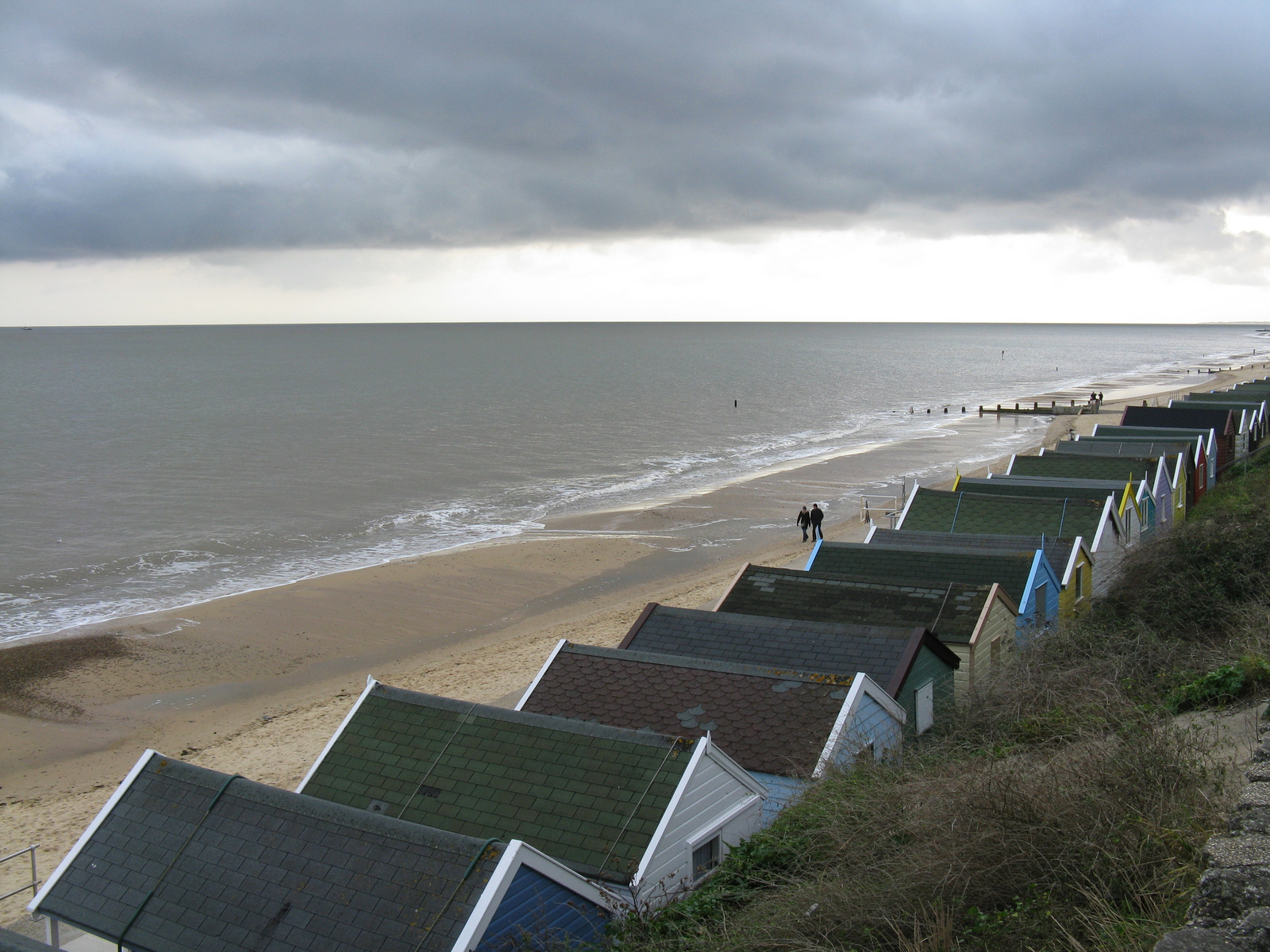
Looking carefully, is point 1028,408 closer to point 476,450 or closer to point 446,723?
point 476,450

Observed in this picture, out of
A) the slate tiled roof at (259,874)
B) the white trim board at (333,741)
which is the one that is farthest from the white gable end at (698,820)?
the white trim board at (333,741)

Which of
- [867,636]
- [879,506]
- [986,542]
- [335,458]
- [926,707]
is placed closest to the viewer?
[926,707]

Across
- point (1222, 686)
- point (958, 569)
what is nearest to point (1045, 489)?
point (958, 569)

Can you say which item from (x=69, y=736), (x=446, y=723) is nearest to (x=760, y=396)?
(x=69, y=736)

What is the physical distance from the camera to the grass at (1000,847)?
22.1ft

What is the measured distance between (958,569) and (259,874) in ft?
47.1

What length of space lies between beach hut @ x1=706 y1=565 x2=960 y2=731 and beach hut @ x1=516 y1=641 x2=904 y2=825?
93 cm

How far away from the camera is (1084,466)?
27938mm

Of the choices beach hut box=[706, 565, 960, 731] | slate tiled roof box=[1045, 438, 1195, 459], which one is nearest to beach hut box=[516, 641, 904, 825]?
beach hut box=[706, 565, 960, 731]

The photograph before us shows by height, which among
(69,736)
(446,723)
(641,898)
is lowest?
(69,736)

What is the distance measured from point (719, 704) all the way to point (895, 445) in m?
61.3

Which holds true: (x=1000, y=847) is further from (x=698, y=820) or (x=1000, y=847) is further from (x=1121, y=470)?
(x=1121, y=470)

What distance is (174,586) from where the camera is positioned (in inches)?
1362

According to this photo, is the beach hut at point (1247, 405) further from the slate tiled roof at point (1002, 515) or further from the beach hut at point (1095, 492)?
the slate tiled roof at point (1002, 515)
